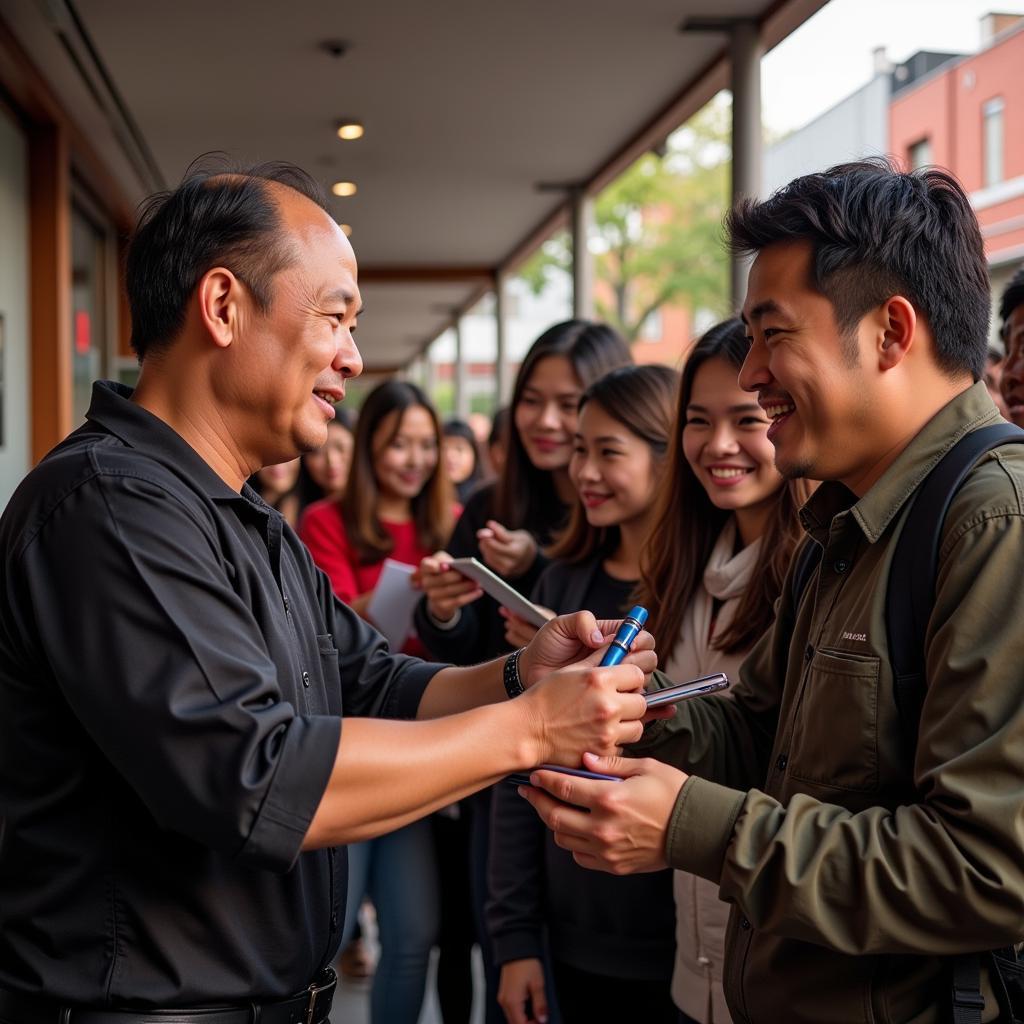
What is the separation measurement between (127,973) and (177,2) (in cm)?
481

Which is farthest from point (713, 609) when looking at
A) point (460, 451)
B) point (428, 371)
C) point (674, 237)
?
point (674, 237)

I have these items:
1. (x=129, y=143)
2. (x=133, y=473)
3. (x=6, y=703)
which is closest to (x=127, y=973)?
(x=6, y=703)

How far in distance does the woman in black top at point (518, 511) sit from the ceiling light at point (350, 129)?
13.7 feet

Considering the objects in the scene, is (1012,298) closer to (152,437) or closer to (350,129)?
(152,437)

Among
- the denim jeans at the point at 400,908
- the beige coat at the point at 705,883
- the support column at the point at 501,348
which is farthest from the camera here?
the support column at the point at 501,348

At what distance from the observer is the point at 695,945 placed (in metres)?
2.31

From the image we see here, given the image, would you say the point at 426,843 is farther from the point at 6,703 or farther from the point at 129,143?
the point at 129,143

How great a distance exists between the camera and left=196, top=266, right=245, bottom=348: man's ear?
166 cm

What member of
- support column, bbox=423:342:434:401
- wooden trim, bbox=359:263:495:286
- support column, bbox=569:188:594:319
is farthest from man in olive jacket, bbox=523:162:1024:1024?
support column, bbox=423:342:434:401

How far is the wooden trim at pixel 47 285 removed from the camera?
6988 millimetres

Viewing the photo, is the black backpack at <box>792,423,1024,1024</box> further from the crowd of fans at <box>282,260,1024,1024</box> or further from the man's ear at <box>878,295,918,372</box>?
the crowd of fans at <box>282,260,1024,1024</box>

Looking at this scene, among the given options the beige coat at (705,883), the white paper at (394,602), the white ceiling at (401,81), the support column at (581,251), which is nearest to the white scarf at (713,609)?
the beige coat at (705,883)

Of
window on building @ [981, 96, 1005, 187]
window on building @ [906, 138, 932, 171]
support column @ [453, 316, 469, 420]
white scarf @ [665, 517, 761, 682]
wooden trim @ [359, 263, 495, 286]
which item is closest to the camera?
white scarf @ [665, 517, 761, 682]

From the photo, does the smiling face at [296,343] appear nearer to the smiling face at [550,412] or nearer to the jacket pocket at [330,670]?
the jacket pocket at [330,670]
